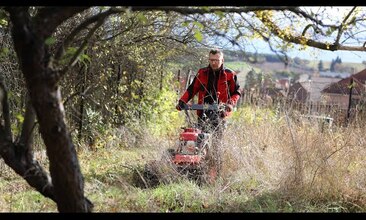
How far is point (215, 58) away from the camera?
6430mm

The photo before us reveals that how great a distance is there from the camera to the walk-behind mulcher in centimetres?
572

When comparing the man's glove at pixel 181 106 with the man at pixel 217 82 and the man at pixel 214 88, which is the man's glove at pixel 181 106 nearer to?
the man at pixel 214 88

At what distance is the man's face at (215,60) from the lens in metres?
6.42

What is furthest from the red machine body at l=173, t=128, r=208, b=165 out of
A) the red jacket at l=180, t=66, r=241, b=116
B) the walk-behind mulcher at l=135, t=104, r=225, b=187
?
the red jacket at l=180, t=66, r=241, b=116

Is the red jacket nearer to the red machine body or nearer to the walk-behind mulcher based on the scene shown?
the walk-behind mulcher

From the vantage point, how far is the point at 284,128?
6.79 metres

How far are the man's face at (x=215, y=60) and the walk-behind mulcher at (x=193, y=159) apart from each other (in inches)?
24.7

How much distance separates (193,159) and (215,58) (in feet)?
4.43

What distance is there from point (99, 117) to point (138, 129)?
69 cm

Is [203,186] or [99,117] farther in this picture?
[99,117]

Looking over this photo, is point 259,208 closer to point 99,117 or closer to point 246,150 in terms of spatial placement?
point 246,150

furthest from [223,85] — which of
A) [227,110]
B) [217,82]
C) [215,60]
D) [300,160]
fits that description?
[300,160]

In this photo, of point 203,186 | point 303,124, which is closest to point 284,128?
point 303,124

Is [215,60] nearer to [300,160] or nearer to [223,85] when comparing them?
[223,85]
